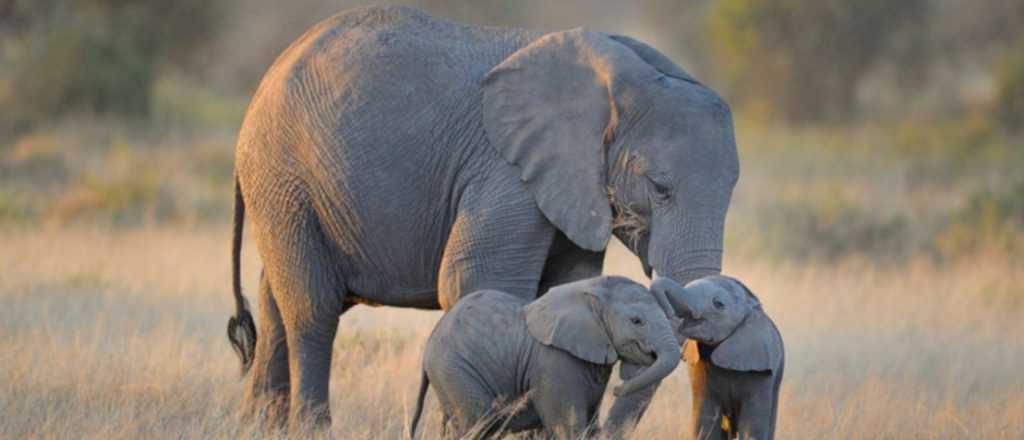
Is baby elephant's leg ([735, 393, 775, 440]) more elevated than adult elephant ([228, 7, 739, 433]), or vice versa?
adult elephant ([228, 7, 739, 433])

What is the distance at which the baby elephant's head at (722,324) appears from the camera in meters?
6.24

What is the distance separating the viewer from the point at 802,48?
2873 cm

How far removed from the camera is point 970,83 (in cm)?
3909

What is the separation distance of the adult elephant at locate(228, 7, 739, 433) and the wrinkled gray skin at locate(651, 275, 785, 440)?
0.29 m

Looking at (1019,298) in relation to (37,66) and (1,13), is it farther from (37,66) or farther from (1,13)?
(1,13)

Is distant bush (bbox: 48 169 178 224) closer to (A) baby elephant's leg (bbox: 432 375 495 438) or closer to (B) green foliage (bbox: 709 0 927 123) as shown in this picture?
(A) baby elephant's leg (bbox: 432 375 495 438)

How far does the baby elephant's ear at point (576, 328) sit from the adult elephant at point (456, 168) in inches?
5.0

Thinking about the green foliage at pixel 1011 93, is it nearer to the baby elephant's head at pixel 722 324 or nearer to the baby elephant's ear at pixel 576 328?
the baby elephant's head at pixel 722 324

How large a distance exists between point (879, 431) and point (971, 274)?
6.09m

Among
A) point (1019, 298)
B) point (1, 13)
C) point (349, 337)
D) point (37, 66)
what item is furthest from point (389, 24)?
point (1, 13)

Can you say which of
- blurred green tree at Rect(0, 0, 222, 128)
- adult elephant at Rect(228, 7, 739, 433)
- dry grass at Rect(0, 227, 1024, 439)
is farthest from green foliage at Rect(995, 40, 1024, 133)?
adult elephant at Rect(228, 7, 739, 433)

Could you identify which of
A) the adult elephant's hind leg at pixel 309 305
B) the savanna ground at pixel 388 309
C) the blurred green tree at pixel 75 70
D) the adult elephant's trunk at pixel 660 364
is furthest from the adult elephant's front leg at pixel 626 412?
the blurred green tree at pixel 75 70

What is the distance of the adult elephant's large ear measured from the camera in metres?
6.96

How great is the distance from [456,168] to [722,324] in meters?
1.52
